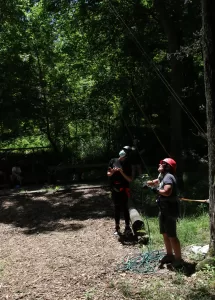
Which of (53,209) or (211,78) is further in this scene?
(53,209)

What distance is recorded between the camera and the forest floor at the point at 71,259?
4633 millimetres

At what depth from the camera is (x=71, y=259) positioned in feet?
20.3

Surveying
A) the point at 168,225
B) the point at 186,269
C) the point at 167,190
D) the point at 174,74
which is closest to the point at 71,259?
the point at 168,225

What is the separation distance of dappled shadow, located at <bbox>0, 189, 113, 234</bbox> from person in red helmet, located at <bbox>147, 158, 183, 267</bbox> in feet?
11.9

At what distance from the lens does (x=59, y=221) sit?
9609 millimetres

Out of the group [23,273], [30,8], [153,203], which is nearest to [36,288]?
[23,273]

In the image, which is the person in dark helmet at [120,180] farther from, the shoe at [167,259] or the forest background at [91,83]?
the forest background at [91,83]

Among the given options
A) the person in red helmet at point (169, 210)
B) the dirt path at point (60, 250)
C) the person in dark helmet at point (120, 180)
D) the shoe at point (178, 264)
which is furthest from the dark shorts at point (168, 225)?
the person in dark helmet at point (120, 180)

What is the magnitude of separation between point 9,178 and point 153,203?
843 cm

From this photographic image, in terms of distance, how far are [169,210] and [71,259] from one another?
6.29 feet

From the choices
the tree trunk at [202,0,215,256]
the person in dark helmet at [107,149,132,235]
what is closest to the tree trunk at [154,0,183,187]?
the person in dark helmet at [107,149,132,235]

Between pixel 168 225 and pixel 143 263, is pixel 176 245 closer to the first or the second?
pixel 168 225

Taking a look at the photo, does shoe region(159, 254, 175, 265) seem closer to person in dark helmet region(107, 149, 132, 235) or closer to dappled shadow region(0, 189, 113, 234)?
person in dark helmet region(107, 149, 132, 235)

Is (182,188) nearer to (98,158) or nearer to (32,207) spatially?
(32,207)
